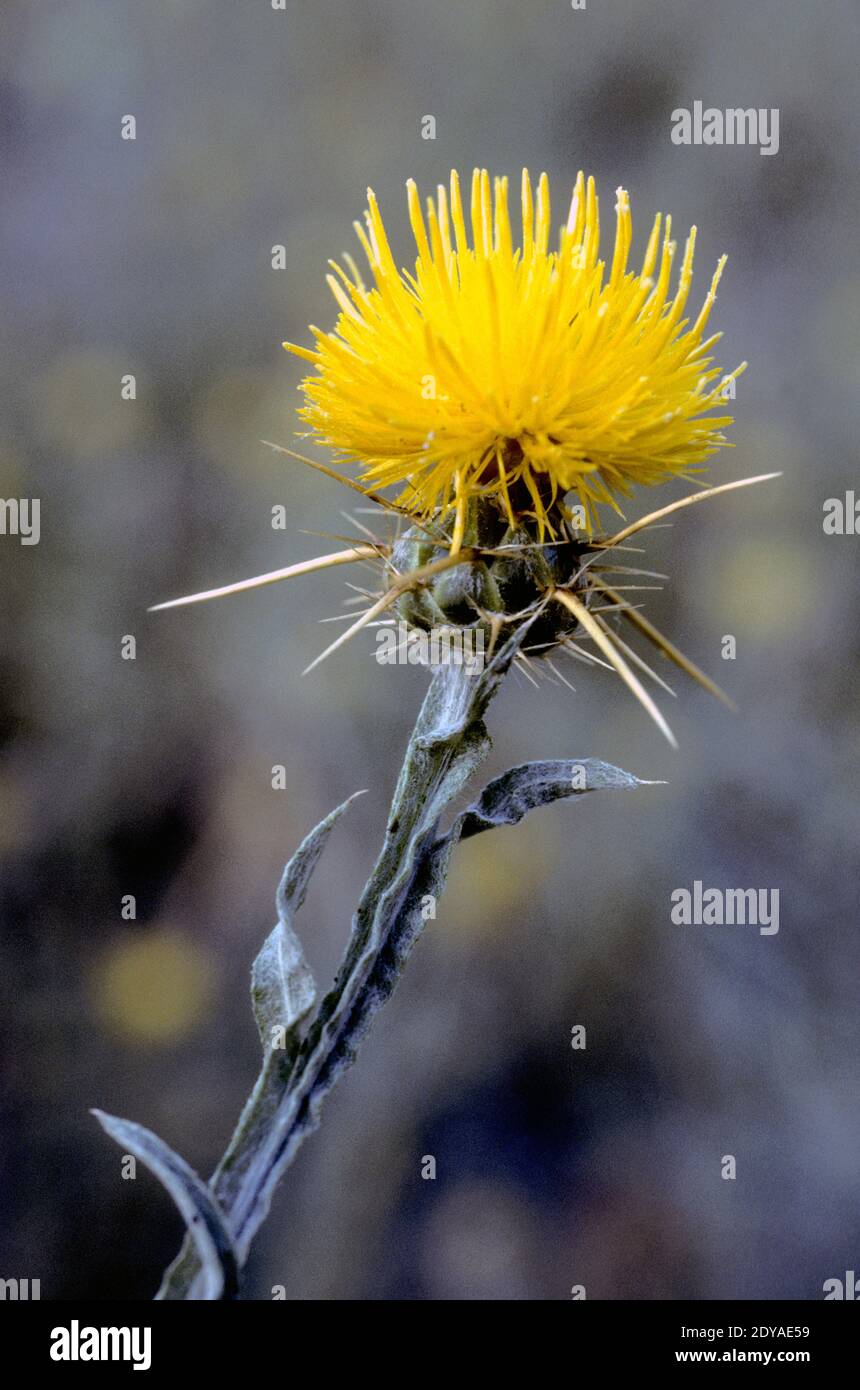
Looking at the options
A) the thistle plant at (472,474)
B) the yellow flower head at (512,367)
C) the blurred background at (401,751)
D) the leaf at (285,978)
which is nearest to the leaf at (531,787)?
the thistle plant at (472,474)

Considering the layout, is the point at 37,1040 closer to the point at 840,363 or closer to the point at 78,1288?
the point at 78,1288

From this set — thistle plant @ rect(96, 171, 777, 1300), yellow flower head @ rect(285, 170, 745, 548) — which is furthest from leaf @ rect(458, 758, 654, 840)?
yellow flower head @ rect(285, 170, 745, 548)

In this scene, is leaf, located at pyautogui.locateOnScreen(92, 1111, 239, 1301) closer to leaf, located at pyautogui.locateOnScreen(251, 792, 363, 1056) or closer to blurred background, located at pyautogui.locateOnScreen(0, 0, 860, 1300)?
leaf, located at pyautogui.locateOnScreen(251, 792, 363, 1056)

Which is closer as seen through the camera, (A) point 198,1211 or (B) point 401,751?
(A) point 198,1211

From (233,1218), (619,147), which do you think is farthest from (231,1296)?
(619,147)

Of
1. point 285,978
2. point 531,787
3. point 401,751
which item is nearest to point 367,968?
point 285,978

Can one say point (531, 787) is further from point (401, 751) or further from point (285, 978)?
point (401, 751)

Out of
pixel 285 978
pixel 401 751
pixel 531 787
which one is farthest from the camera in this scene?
pixel 401 751
